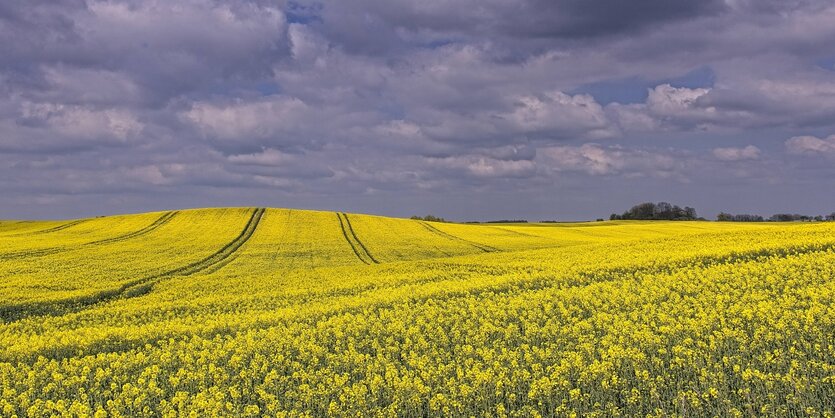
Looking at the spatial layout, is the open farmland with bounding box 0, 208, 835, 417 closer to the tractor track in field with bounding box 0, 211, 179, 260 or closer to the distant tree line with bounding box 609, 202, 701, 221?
the tractor track in field with bounding box 0, 211, 179, 260

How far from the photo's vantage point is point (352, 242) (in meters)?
58.8

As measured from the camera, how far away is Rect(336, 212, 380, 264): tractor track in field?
48.6m

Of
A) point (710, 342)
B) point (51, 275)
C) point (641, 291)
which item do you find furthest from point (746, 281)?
point (51, 275)

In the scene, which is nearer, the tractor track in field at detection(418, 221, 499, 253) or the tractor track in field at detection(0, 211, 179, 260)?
the tractor track in field at detection(0, 211, 179, 260)

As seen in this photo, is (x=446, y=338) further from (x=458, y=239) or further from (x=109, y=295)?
(x=458, y=239)

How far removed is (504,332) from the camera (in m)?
16.0

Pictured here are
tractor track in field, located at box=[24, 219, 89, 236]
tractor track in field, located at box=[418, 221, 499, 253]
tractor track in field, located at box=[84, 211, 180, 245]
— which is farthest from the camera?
tractor track in field, located at box=[24, 219, 89, 236]

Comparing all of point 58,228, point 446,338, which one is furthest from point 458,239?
point 446,338

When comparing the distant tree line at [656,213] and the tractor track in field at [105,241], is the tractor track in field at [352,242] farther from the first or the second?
the distant tree line at [656,213]

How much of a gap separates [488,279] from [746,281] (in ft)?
34.8

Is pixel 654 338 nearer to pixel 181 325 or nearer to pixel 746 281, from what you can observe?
pixel 746 281

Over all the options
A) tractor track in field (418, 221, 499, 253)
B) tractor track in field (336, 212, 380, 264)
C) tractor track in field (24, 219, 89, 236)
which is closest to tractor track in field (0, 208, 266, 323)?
tractor track in field (336, 212, 380, 264)

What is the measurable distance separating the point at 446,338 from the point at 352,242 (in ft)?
143

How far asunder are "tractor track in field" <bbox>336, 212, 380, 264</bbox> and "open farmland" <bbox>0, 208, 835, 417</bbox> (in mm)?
10868
